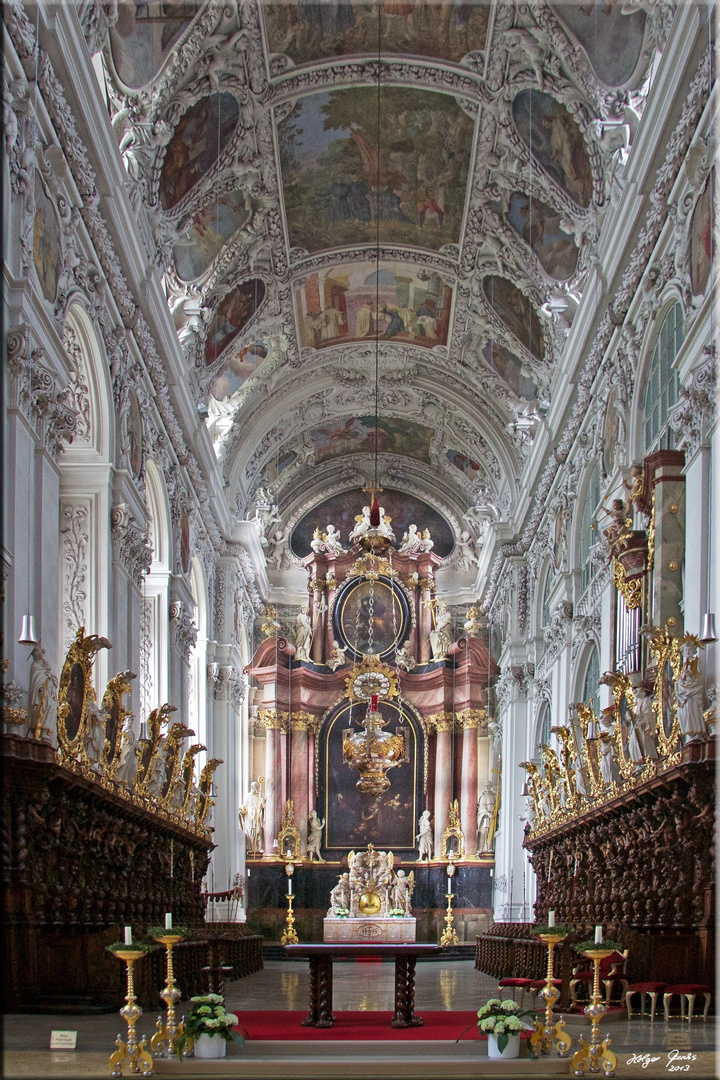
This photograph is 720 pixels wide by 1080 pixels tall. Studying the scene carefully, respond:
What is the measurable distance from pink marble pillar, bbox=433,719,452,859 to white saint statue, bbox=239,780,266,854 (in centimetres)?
504

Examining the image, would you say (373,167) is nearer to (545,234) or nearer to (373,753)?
(545,234)

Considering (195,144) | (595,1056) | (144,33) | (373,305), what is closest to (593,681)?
(195,144)

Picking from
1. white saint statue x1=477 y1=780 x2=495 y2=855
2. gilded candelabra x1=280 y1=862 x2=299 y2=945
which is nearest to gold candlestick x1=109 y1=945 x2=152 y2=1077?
gilded candelabra x1=280 y1=862 x2=299 y2=945

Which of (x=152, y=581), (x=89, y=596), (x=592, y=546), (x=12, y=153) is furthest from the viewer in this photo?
(x=152, y=581)

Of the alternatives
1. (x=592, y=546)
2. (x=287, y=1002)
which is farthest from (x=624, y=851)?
(x=592, y=546)

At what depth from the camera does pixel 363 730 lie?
1345 inches

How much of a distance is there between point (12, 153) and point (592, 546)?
39.9 feet

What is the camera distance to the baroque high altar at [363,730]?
3425 centimetres

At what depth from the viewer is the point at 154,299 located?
774 inches

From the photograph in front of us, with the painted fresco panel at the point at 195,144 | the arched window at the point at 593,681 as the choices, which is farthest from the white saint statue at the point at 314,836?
the painted fresco panel at the point at 195,144

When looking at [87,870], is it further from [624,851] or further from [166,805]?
[624,851]

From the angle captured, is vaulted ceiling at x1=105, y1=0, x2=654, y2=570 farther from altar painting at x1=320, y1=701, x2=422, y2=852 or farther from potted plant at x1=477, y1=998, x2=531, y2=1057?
potted plant at x1=477, y1=998, x2=531, y2=1057

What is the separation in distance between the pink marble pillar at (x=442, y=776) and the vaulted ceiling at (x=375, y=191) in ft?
23.3

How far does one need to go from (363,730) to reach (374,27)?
1978 centimetres
